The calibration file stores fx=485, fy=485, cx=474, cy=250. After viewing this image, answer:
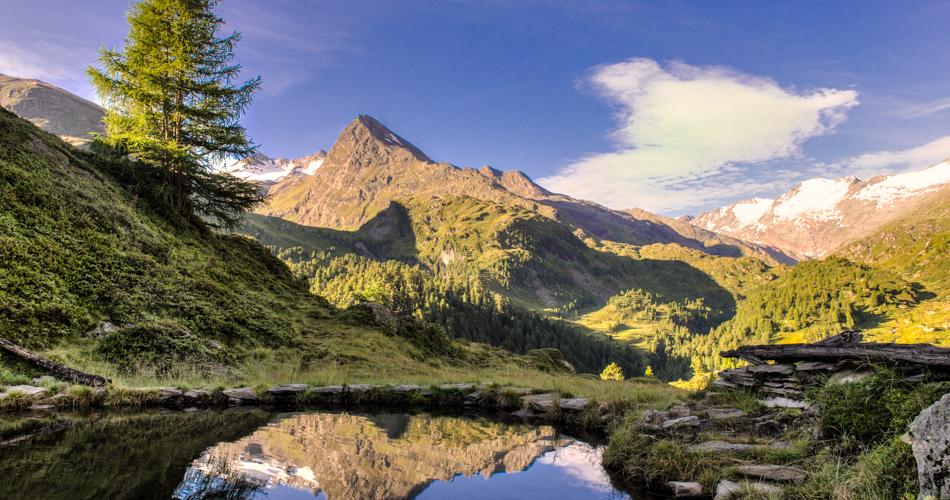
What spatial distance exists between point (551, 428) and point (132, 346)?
16.6 metres

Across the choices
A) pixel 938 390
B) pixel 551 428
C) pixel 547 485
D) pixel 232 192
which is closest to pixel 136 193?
pixel 232 192

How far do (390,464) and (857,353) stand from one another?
10374 mm

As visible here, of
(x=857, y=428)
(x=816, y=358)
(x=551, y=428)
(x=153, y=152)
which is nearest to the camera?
(x=857, y=428)

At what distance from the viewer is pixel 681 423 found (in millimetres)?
12461

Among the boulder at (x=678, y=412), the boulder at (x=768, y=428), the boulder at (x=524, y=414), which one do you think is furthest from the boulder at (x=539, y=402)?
the boulder at (x=768, y=428)

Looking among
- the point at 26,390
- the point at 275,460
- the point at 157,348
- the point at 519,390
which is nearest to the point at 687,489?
the point at 275,460

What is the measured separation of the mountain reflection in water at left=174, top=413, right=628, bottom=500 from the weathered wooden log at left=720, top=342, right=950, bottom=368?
5.48 metres

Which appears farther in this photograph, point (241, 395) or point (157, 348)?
point (157, 348)

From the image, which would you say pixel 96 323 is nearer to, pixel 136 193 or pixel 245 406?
pixel 245 406

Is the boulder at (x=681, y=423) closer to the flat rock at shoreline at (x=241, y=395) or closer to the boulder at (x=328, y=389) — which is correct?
the boulder at (x=328, y=389)

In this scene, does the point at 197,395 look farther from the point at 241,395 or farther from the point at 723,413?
the point at 723,413

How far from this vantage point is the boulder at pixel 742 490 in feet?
26.3

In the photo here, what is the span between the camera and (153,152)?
33.0 metres

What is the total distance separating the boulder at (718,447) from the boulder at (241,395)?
14445mm
